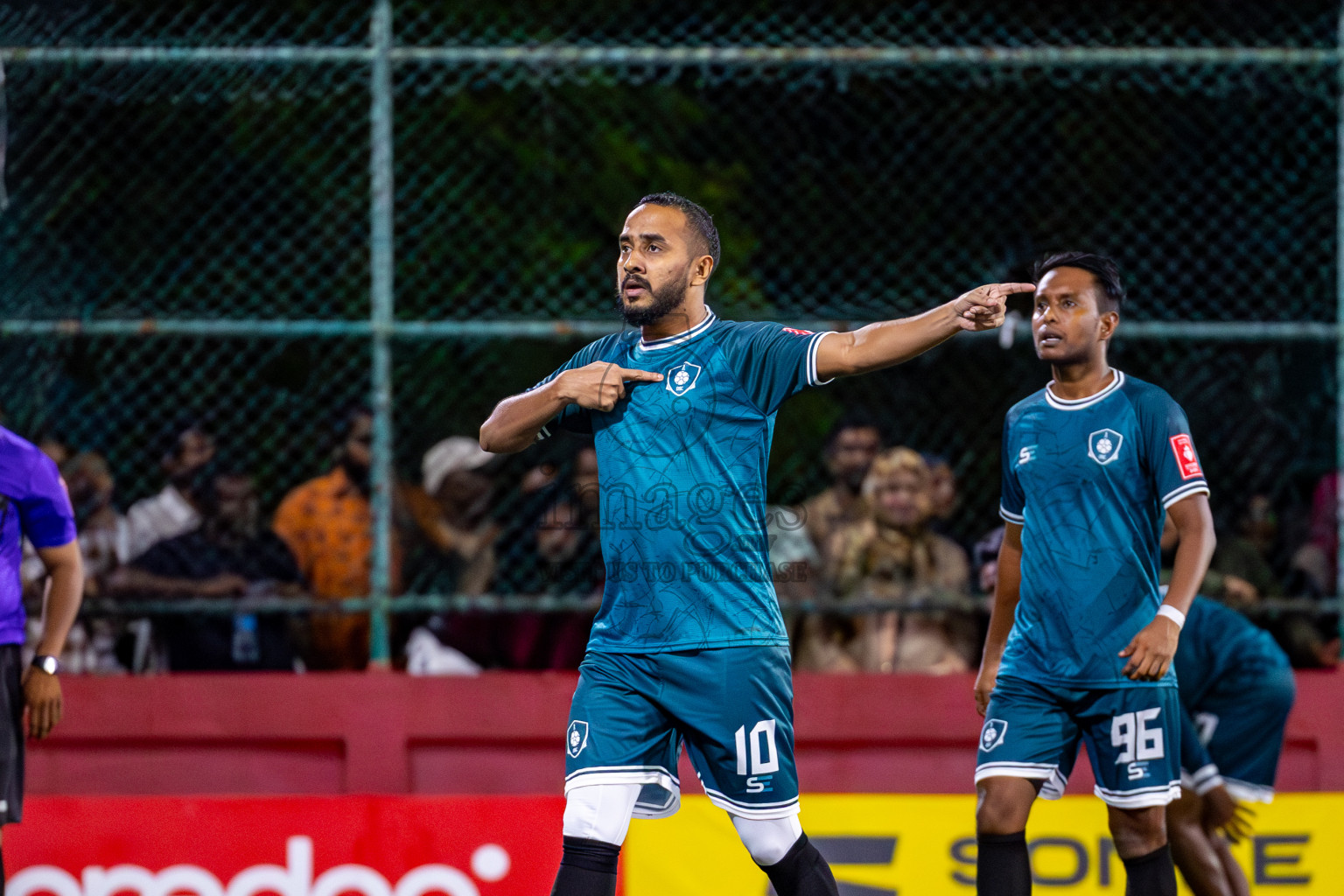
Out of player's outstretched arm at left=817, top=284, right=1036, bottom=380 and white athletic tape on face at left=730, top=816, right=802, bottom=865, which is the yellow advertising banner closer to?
white athletic tape on face at left=730, top=816, right=802, bottom=865

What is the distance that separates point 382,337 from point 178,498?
47.3 inches

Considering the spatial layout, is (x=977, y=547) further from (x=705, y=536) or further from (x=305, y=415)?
(x=305, y=415)

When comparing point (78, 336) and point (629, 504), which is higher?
point (78, 336)

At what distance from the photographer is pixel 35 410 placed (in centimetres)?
678

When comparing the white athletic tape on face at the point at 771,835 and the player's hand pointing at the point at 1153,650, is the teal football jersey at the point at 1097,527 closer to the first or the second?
the player's hand pointing at the point at 1153,650

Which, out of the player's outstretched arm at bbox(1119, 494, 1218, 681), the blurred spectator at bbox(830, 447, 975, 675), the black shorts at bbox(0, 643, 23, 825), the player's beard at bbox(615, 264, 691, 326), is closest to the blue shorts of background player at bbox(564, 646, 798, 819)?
the player's beard at bbox(615, 264, 691, 326)

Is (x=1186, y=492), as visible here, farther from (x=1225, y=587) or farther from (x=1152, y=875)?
(x=1225, y=587)

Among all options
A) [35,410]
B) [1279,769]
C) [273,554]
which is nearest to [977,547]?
[1279,769]

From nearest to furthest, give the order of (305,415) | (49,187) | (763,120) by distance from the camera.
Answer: (49,187), (305,415), (763,120)

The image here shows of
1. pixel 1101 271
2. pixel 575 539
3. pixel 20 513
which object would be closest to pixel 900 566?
pixel 575 539

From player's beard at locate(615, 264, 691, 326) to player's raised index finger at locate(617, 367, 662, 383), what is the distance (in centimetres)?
15

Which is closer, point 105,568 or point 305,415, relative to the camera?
point 105,568

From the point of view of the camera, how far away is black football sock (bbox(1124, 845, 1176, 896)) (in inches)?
184

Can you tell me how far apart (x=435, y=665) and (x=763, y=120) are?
3486 mm
